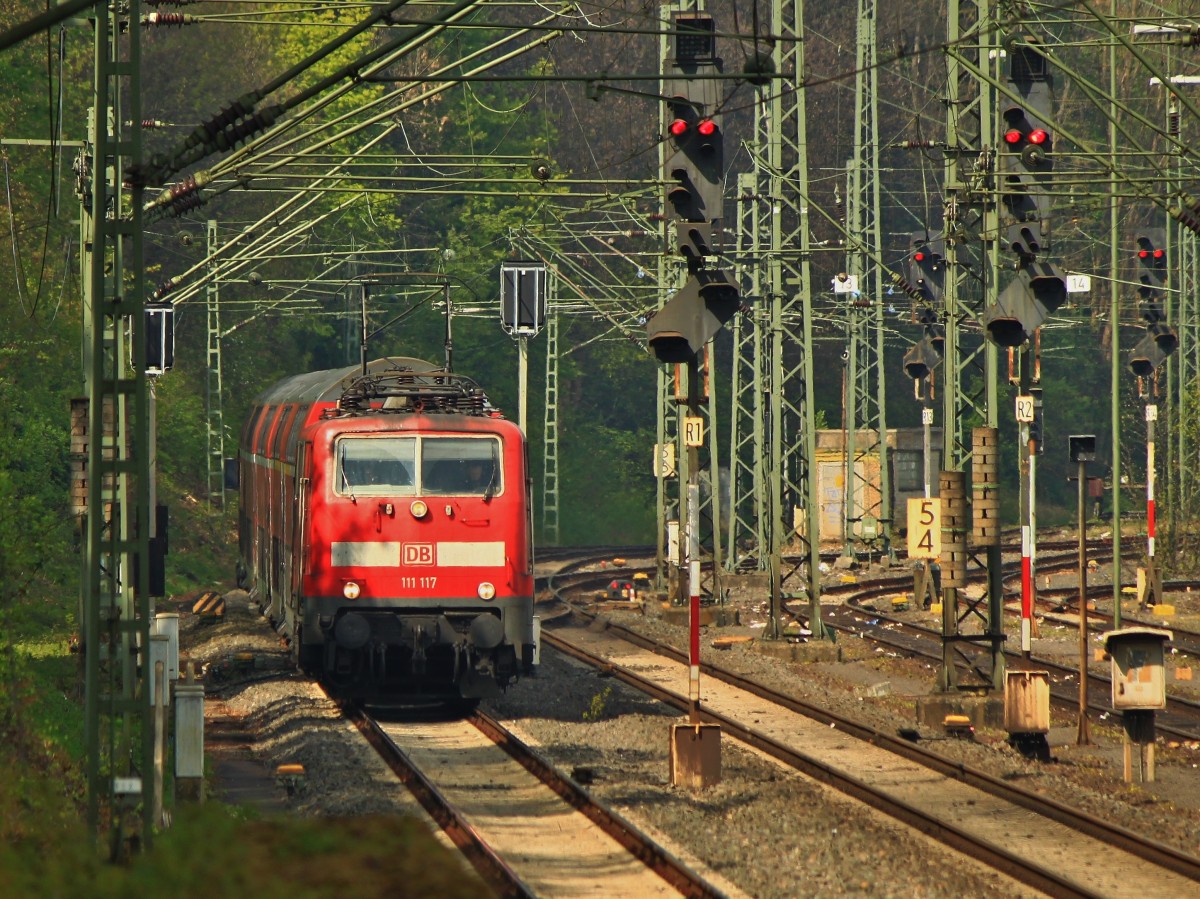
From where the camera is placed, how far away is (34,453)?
26.4 m

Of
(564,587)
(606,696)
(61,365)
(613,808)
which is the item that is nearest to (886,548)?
(564,587)

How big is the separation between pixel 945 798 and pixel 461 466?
6.23 metres

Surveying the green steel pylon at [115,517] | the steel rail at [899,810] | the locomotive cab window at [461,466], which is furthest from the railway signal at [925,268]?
the green steel pylon at [115,517]

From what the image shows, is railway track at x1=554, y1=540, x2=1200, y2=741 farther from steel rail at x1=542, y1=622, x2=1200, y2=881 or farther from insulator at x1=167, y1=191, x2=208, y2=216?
insulator at x1=167, y1=191, x2=208, y2=216

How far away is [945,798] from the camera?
14688 millimetres

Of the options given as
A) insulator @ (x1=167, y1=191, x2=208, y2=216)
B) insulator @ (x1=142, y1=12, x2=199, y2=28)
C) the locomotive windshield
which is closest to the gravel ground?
the locomotive windshield

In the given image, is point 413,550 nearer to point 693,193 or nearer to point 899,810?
point 693,193

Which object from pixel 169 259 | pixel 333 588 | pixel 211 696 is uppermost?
pixel 169 259

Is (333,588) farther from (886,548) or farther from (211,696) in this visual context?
(886,548)

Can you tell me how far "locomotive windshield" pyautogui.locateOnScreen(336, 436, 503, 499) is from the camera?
60.3 feet

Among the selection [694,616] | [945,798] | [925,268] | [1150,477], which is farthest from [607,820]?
[925,268]

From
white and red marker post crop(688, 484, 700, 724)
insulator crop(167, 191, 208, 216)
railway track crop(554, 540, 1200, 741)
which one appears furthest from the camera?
railway track crop(554, 540, 1200, 741)

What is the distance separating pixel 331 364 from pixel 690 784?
137ft

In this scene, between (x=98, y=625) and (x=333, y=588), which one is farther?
(x=333, y=588)
